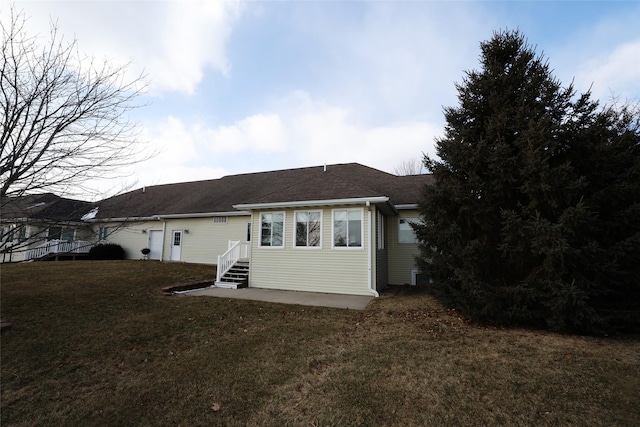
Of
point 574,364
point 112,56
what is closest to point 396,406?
point 574,364

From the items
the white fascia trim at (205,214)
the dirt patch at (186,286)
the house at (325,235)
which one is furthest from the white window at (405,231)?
the dirt patch at (186,286)

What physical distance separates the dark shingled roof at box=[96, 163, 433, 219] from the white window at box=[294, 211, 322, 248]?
26.5 inches

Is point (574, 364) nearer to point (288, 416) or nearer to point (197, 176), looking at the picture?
point (288, 416)

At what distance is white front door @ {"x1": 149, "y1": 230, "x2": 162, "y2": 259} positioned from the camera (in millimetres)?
18359

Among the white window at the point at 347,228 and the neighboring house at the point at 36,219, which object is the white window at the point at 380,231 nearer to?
the white window at the point at 347,228

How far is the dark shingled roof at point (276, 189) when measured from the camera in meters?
11.2

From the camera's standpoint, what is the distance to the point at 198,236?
17.1m

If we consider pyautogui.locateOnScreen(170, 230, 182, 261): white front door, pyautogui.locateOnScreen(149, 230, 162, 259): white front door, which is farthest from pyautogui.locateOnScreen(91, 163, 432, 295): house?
pyautogui.locateOnScreen(149, 230, 162, 259): white front door

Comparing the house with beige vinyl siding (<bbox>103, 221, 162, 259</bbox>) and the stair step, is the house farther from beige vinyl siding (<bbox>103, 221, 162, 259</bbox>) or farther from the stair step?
beige vinyl siding (<bbox>103, 221, 162, 259</bbox>)

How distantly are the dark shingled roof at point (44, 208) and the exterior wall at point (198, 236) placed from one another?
34.2 feet

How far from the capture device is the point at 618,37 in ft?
28.4

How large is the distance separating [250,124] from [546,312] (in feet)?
42.9

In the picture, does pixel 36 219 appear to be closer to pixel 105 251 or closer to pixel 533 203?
pixel 533 203

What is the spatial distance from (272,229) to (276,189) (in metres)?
5.70
